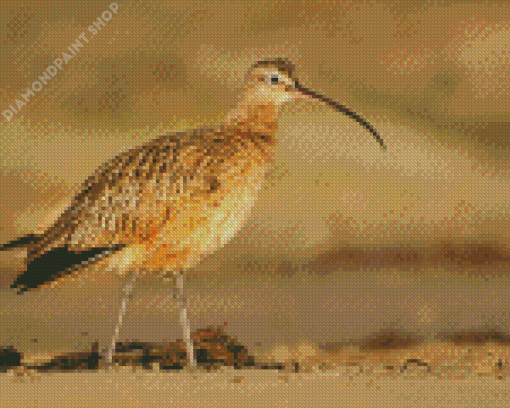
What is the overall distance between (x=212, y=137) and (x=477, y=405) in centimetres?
498

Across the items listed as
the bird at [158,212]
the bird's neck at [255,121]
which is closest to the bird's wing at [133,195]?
the bird at [158,212]

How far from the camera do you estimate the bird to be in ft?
39.0

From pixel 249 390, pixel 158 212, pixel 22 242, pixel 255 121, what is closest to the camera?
pixel 249 390

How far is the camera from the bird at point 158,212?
39.0 ft

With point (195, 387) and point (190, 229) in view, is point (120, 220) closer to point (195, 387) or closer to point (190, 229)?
point (190, 229)

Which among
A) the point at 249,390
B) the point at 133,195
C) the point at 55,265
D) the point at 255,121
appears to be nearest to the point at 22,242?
the point at 55,265

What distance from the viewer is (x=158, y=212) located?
39.6 feet

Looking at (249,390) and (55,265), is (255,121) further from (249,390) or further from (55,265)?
(249,390)

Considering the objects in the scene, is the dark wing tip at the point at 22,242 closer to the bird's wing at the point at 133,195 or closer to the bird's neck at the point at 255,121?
the bird's wing at the point at 133,195

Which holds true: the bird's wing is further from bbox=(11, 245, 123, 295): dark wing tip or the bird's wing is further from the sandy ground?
the sandy ground

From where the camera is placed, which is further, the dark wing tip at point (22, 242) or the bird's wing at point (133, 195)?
the dark wing tip at point (22, 242)

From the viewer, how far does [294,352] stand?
44.5 feet

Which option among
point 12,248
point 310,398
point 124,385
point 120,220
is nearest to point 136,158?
point 120,220

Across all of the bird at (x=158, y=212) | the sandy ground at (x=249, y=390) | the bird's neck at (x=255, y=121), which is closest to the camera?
the sandy ground at (x=249, y=390)
